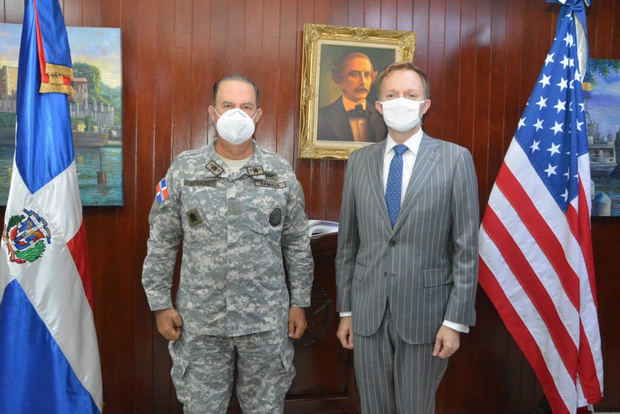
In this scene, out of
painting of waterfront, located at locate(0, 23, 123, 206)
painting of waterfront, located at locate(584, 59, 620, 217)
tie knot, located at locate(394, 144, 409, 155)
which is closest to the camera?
tie knot, located at locate(394, 144, 409, 155)

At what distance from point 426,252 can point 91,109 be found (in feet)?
5.62

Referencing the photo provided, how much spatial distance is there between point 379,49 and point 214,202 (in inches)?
51.8

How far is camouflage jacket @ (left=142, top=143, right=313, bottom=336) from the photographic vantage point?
176 centimetres

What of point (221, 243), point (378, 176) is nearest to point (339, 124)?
point (378, 176)

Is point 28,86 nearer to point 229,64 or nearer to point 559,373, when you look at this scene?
point 229,64

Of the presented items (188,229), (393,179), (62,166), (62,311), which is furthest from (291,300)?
(62,166)

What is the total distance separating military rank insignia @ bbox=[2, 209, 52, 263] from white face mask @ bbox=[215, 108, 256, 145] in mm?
808

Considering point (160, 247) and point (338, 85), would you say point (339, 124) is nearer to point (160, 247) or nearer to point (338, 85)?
point (338, 85)

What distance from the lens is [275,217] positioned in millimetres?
1817

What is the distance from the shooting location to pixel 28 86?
1.94m

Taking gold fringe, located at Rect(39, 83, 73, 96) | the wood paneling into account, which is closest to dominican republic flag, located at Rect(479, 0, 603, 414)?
the wood paneling

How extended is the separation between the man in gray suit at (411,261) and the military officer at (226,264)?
317 mm

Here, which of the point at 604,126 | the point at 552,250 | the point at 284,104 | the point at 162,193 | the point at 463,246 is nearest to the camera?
Result: the point at 463,246

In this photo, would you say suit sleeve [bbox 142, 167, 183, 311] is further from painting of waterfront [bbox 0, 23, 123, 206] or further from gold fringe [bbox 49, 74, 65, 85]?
painting of waterfront [bbox 0, 23, 123, 206]
